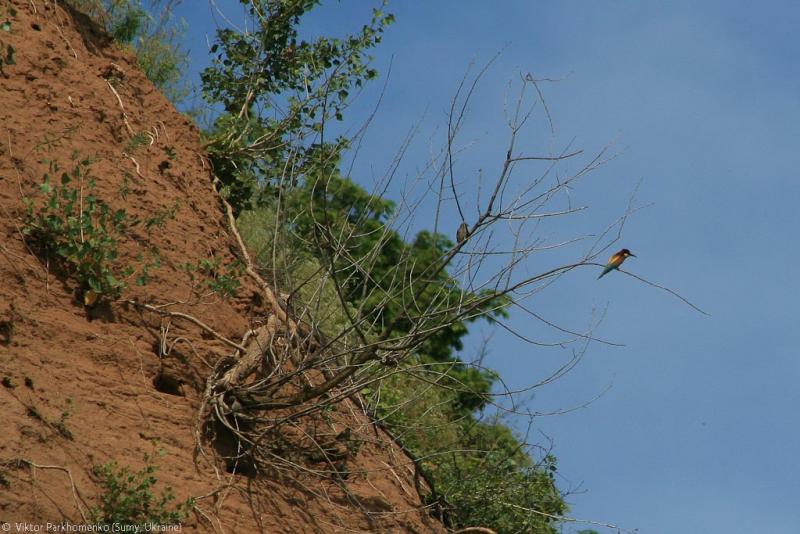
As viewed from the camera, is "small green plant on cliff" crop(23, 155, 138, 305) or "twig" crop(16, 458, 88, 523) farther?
"small green plant on cliff" crop(23, 155, 138, 305)

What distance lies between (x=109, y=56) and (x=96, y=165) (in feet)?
4.49

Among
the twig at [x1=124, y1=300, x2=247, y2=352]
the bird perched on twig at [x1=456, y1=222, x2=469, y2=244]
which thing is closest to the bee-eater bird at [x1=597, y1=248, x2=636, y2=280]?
the bird perched on twig at [x1=456, y1=222, x2=469, y2=244]

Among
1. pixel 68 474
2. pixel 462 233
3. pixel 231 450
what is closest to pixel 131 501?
pixel 68 474

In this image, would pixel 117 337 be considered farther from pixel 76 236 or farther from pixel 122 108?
pixel 122 108

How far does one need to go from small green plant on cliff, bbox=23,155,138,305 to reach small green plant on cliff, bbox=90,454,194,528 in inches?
47.1

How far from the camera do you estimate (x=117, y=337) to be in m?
6.95

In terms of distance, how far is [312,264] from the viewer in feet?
39.4

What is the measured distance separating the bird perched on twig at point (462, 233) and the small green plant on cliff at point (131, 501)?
2.10 m

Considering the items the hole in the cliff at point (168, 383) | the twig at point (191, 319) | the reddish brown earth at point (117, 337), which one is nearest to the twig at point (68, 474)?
the reddish brown earth at point (117, 337)

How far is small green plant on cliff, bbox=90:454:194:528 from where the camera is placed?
5.93 metres

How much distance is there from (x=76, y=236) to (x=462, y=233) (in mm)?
2248

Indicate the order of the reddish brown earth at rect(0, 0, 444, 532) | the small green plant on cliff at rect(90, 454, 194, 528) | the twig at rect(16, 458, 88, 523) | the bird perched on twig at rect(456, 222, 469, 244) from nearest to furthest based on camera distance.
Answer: the twig at rect(16, 458, 88, 523), the small green plant on cliff at rect(90, 454, 194, 528), the reddish brown earth at rect(0, 0, 444, 532), the bird perched on twig at rect(456, 222, 469, 244)

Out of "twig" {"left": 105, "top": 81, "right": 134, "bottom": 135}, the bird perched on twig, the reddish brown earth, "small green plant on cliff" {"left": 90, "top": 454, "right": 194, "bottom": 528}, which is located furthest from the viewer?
"twig" {"left": 105, "top": 81, "right": 134, "bottom": 135}

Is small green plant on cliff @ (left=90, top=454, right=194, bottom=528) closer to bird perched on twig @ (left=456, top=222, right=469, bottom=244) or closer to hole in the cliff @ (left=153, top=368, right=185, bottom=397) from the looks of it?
hole in the cliff @ (left=153, top=368, right=185, bottom=397)
